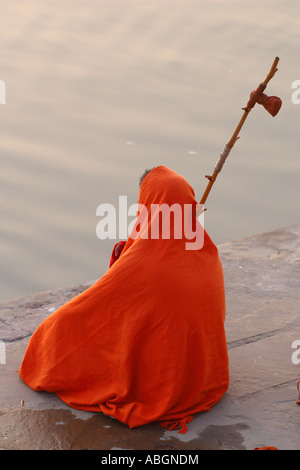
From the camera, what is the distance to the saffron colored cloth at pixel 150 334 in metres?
3.47

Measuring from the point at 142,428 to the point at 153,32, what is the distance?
7.19 metres

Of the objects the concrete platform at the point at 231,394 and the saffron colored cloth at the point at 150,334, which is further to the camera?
the saffron colored cloth at the point at 150,334

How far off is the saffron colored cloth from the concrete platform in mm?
87

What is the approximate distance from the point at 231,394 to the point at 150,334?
0.55m

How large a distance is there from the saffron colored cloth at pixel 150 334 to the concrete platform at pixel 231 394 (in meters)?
0.09

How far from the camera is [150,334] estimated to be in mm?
3492

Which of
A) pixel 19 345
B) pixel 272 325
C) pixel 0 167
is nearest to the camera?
pixel 19 345

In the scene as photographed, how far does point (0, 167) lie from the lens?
710cm

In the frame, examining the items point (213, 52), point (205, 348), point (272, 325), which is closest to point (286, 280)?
point (272, 325)

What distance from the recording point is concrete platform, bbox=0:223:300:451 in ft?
11.0

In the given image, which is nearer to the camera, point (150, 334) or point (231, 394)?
point (150, 334)

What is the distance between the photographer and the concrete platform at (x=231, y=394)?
11.0ft

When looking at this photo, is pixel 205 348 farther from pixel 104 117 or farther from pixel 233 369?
pixel 104 117
